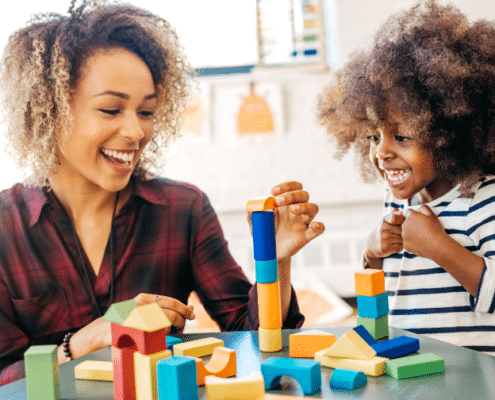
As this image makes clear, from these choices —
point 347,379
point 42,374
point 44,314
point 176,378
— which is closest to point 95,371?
point 42,374

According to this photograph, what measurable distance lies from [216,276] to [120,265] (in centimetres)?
21

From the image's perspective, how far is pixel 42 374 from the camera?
0.59 metres

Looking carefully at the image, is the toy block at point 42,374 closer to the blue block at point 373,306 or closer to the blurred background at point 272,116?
the blue block at point 373,306

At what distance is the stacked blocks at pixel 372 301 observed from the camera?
2.44 feet

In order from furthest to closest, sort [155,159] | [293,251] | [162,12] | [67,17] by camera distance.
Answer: [162,12] < [155,159] < [67,17] < [293,251]

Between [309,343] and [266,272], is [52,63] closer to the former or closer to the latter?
[266,272]

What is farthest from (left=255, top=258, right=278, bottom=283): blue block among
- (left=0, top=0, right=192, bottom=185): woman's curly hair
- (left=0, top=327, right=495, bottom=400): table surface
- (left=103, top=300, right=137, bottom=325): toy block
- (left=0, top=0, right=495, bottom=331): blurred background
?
(left=0, top=0, right=495, bottom=331): blurred background

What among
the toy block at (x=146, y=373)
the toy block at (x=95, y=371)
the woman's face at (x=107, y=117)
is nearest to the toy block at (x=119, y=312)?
the toy block at (x=146, y=373)

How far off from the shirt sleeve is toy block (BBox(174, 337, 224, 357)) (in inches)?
11.7

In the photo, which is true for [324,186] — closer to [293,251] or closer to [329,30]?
[329,30]

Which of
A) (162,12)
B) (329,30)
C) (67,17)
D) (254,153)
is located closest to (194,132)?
(254,153)

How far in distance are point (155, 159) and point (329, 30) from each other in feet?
6.50

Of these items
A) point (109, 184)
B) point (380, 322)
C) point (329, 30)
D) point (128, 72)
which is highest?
point (329, 30)

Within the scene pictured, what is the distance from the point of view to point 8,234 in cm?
109
